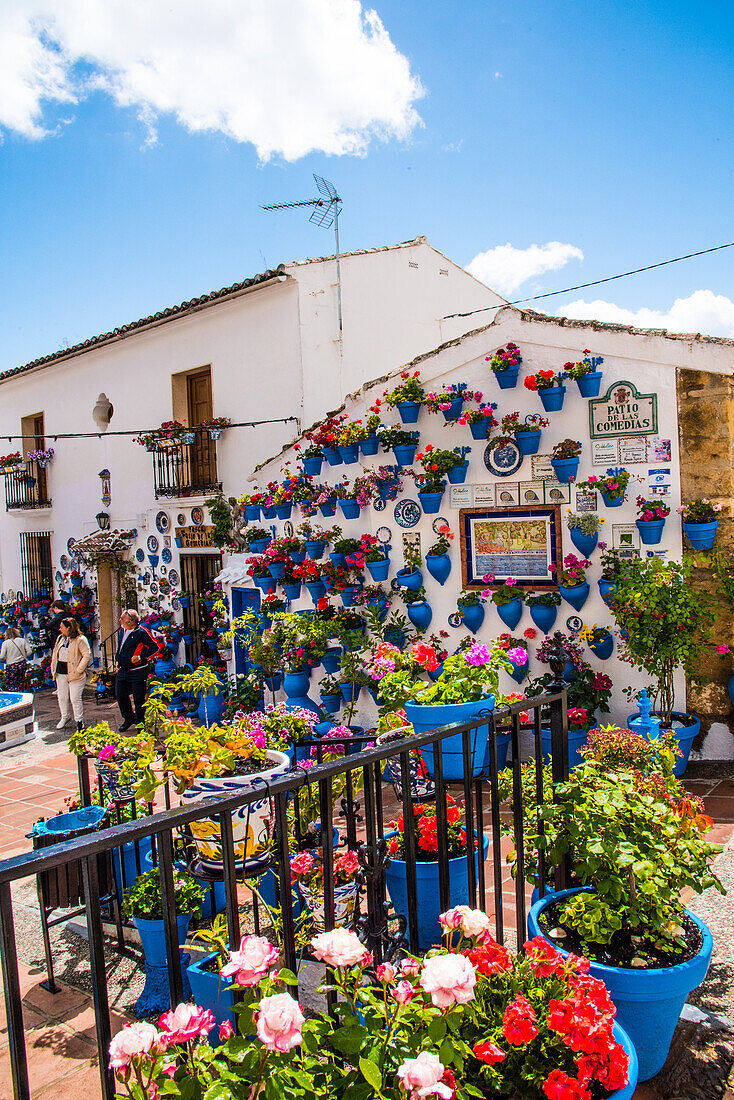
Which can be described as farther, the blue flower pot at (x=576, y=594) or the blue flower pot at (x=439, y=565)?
the blue flower pot at (x=439, y=565)

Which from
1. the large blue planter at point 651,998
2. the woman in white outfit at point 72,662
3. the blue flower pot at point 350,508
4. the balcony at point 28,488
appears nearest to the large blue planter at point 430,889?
the large blue planter at point 651,998

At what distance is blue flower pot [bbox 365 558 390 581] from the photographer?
26.2ft

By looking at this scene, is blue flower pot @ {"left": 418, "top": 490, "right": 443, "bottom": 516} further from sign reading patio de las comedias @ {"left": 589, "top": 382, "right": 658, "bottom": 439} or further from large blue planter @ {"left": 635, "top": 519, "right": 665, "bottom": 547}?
large blue planter @ {"left": 635, "top": 519, "right": 665, "bottom": 547}

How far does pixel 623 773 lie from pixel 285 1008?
1.48m

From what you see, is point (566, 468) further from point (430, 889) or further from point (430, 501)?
point (430, 889)

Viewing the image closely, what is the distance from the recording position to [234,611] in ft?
34.9

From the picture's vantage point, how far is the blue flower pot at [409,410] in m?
7.55

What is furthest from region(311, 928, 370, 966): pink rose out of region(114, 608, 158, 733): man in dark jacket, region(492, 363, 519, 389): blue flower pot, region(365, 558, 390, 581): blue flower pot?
region(114, 608, 158, 733): man in dark jacket

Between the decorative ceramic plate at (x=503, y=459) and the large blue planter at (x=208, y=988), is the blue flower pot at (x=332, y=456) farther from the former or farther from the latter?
the large blue planter at (x=208, y=988)

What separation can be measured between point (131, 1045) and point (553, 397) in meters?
6.05

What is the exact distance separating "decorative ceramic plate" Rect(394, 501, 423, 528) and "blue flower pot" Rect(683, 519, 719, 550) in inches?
103

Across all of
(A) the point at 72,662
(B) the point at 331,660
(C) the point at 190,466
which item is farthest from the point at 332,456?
(A) the point at 72,662

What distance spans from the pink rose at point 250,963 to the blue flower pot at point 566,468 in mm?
5636

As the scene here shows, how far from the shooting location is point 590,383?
6484 mm
